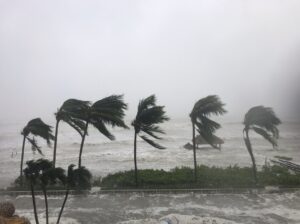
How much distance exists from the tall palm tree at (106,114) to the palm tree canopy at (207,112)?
3399mm

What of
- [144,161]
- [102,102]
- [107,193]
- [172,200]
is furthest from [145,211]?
[144,161]

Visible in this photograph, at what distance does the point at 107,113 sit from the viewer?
44.2 feet

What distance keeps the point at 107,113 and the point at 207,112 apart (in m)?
4.35

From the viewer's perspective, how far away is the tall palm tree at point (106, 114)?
13.2 meters

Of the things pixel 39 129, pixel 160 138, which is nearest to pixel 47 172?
pixel 39 129

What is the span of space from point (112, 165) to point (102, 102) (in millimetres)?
10792

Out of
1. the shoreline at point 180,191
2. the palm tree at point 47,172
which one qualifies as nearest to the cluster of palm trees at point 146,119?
the shoreline at point 180,191

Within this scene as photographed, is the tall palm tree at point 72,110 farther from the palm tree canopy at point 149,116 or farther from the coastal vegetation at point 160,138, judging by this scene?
the palm tree canopy at point 149,116

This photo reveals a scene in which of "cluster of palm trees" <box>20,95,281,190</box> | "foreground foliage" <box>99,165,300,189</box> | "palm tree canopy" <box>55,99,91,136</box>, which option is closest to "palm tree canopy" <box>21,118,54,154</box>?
"cluster of palm trees" <box>20,95,281,190</box>

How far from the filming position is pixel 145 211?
1209 centimetres

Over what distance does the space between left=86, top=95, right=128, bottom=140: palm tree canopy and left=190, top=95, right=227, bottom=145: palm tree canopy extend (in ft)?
11.2

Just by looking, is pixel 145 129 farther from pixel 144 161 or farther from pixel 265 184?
pixel 144 161

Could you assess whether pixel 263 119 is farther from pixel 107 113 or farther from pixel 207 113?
pixel 107 113

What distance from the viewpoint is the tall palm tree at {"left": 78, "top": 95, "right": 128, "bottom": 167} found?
13156 millimetres
